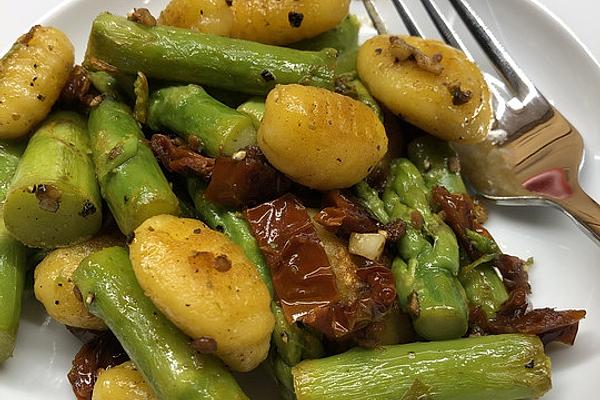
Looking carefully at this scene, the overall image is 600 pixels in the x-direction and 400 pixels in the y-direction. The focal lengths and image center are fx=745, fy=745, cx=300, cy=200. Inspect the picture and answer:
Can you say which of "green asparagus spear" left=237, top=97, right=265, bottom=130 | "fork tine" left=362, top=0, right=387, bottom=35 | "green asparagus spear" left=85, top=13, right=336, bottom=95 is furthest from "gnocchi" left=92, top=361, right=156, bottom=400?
"fork tine" left=362, top=0, right=387, bottom=35

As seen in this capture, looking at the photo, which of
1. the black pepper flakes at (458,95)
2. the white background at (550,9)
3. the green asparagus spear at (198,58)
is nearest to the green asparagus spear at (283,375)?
the green asparagus spear at (198,58)

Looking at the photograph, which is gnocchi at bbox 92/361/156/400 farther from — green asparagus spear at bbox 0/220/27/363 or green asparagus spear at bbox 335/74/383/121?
green asparagus spear at bbox 335/74/383/121

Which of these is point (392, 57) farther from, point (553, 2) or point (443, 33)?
point (553, 2)

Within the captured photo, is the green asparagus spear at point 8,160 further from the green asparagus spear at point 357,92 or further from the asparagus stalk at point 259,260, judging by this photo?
the green asparagus spear at point 357,92

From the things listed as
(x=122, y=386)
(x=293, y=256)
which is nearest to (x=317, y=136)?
(x=293, y=256)

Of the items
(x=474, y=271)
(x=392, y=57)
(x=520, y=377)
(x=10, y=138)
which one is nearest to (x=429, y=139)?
(x=392, y=57)

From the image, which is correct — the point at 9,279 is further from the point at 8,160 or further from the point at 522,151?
the point at 522,151

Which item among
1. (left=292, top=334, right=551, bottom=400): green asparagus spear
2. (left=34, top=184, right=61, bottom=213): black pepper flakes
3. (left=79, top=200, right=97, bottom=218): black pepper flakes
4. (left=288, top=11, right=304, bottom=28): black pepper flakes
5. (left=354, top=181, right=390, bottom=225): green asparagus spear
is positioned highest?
(left=288, top=11, right=304, bottom=28): black pepper flakes
